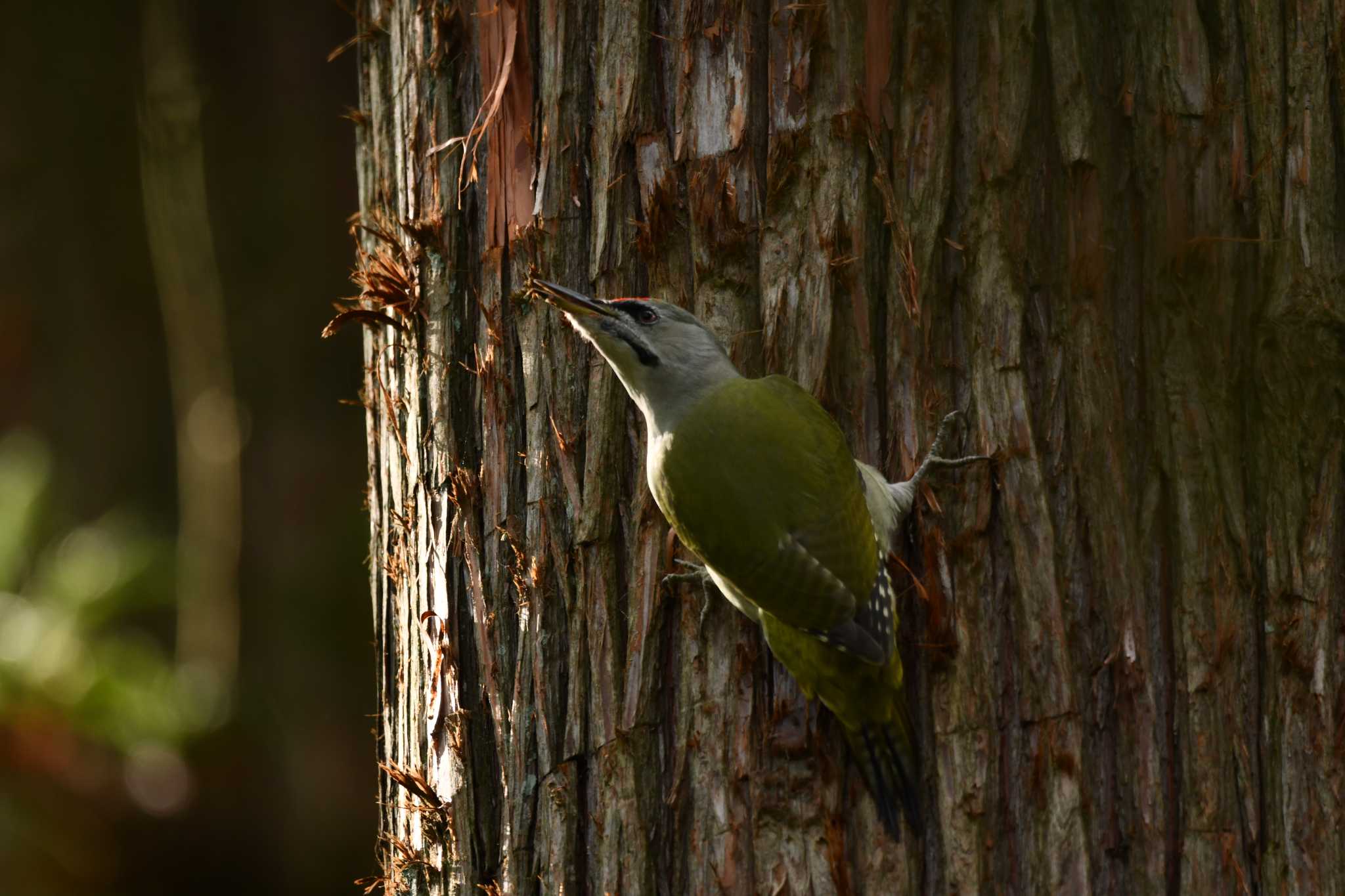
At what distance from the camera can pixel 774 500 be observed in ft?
10.5

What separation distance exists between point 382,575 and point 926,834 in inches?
69.7

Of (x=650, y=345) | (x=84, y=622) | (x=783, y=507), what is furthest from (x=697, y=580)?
(x=84, y=622)

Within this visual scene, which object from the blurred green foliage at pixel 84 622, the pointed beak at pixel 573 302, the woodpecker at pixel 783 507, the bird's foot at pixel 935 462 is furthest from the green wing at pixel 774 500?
the blurred green foliage at pixel 84 622

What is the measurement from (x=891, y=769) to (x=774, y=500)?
81 centimetres

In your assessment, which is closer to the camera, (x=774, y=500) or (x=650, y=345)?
(x=650, y=345)

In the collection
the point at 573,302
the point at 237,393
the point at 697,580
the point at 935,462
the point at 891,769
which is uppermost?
the point at 237,393

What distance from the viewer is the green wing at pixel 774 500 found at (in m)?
2.90

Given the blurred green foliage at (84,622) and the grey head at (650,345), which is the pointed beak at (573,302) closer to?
the grey head at (650,345)

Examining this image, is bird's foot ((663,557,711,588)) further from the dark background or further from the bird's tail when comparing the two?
the dark background

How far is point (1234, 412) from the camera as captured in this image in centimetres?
277

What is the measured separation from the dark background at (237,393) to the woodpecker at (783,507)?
14.6ft

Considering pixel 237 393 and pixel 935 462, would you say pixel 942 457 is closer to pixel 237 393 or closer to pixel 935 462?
pixel 935 462

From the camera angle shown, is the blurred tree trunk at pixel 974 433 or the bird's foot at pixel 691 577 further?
the bird's foot at pixel 691 577

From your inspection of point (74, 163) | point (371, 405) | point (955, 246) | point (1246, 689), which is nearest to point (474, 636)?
point (371, 405)
